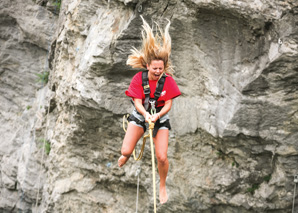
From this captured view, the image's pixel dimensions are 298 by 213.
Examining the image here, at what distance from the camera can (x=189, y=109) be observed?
316 inches

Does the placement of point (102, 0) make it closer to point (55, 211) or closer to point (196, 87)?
point (196, 87)

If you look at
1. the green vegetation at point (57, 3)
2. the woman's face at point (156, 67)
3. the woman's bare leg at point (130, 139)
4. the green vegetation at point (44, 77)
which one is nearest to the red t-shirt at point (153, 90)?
the woman's face at point (156, 67)

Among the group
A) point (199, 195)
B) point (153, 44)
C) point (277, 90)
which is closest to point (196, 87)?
point (277, 90)

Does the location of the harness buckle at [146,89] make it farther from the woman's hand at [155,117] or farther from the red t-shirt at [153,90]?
the woman's hand at [155,117]

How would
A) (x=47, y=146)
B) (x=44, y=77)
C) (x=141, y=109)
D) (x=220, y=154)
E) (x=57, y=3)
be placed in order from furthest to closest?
(x=44, y=77) → (x=57, y=3) → (x=47, y=146) → (x=220, y=154) → (x=141, y=109)

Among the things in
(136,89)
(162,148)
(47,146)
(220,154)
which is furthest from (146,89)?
(47,146)

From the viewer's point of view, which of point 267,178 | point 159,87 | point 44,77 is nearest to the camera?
point 159,87

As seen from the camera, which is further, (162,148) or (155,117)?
(162,148)

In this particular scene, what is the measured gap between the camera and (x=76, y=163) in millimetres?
9086

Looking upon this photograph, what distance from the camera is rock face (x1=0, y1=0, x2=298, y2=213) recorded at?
23.6 feet

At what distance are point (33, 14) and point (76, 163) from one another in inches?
168

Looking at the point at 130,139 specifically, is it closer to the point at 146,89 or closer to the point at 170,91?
the point at 146,89

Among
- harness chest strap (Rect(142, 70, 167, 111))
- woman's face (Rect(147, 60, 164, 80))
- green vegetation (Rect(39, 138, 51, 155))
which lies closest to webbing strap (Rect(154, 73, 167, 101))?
harness chest strap (Rect(142, 70, 167, 111))

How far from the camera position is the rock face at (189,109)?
23.6 feet
